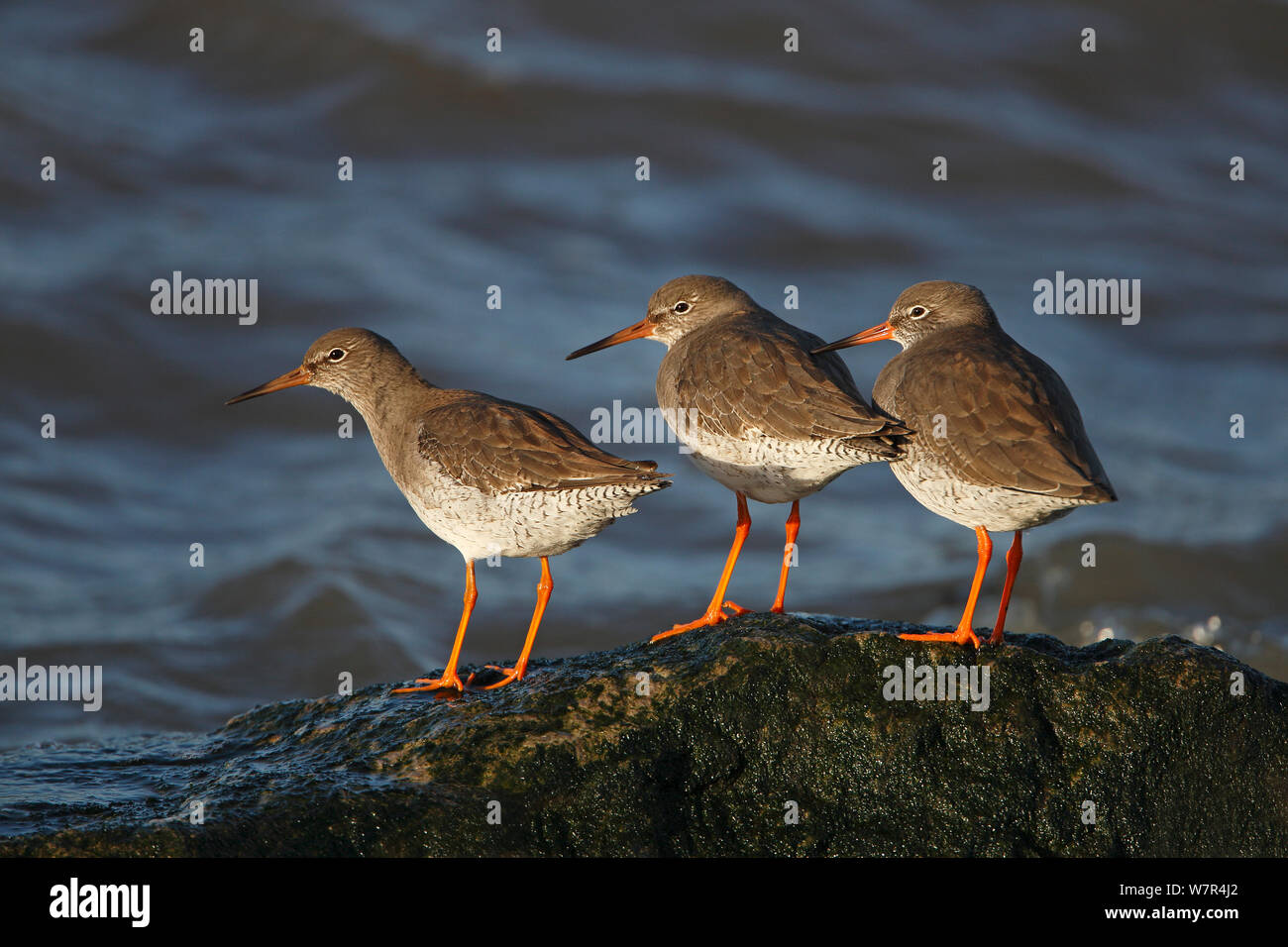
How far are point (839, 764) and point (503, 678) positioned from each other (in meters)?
2.02

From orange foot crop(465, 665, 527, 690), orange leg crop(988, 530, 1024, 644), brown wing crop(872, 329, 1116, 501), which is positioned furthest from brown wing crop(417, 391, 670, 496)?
orange leg crop(988, 530, 1024, 644)

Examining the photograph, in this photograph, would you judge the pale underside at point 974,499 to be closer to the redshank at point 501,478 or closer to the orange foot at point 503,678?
the redshank at point 501,478

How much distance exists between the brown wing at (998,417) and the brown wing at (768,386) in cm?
27

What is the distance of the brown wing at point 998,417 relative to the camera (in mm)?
6000

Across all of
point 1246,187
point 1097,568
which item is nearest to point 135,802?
point 1097,568

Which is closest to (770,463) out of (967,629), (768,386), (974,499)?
(768,386)

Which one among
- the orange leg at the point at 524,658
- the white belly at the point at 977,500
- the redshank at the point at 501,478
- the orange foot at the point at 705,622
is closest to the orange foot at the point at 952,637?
the white belly at the point at 977,500

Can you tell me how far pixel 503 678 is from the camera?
6.70 m

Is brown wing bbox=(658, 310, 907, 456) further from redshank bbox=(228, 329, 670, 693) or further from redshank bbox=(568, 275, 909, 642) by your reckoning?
redshank bbox=(228, 329, 670, 693)

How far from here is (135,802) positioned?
18.5 feet

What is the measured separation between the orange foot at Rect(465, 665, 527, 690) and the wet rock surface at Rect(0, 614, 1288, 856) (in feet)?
1.85

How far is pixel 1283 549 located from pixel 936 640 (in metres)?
9.58

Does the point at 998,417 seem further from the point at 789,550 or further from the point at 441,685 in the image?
the point at 441,685

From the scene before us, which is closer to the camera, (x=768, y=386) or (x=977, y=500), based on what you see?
(x=977, y=500)
